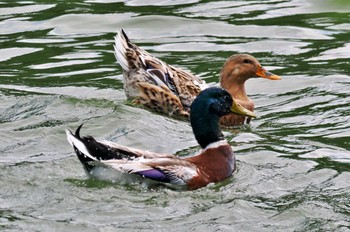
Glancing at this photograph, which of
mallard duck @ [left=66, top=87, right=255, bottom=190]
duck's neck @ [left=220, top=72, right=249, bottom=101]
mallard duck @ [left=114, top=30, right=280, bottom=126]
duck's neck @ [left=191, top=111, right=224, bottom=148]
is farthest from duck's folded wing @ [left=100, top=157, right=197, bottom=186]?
duck's neck @ [left=220, top=72, right=249, bottom=101]

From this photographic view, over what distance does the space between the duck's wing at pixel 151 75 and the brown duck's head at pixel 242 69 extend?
44cm

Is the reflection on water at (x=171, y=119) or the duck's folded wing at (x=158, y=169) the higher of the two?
the duck's folded wing at (x=158, y=169)

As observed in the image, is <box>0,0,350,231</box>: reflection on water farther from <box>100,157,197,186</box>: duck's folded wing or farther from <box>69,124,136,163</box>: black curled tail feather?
<box>69,124,136,163</box>: black curled tail feather

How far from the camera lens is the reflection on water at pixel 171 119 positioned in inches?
407

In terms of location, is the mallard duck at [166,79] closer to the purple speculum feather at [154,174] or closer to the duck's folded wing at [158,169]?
the duck's folded wing at [158,169]

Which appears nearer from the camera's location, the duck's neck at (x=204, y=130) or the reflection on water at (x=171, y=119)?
the reflection on water at (x=171, y=119)

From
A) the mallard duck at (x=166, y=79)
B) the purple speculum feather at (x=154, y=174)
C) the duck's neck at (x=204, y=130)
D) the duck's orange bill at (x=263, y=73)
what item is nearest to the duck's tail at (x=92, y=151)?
the purple speculum feather at (x=154, y=174)

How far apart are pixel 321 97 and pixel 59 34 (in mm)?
4804

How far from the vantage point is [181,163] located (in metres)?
11.2

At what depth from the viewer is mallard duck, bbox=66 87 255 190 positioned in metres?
10.8

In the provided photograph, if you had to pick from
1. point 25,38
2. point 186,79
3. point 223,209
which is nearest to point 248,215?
point 223,209

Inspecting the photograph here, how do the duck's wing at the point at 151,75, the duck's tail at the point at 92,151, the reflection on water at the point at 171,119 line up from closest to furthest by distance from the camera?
the reflection on water at the point at 171,119, the duck's tail at the point at 92,151, the duck's wing at the point at 151,75

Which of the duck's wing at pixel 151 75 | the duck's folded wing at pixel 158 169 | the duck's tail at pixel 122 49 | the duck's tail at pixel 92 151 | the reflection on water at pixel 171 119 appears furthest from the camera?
the duck's tail at pixel 122 49

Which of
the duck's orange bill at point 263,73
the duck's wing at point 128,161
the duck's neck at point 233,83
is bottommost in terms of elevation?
the duck's neck at point 233,83
